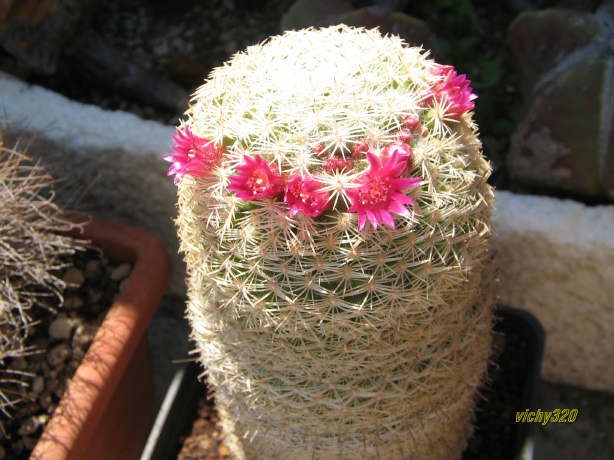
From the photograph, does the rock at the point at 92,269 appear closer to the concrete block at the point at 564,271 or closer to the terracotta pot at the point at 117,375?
the terracotta pot at the point at 117,375

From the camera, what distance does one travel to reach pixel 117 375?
4.18 ft

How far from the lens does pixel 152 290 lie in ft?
4.46

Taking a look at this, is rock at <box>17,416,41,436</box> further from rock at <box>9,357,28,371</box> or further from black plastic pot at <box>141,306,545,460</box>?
black plastic pot at <box>141,306,545,460</box>

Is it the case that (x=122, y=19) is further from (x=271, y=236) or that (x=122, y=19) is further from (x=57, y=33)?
(x=271, y=236)

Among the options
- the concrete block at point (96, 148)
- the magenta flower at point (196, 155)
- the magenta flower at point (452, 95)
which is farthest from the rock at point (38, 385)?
the magenta flower at point (452, 95)

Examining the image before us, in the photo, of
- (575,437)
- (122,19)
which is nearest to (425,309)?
(575,437)

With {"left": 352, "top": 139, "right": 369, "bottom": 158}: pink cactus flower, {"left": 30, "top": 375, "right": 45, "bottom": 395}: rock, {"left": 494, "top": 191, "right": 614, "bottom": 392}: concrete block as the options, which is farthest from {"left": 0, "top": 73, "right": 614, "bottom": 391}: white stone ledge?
{"left": 352, "top": 139, "right": 369, "bottom": 158}: pink cactus flower

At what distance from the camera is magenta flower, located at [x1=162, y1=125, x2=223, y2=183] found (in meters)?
0.86

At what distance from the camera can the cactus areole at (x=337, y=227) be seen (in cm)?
81

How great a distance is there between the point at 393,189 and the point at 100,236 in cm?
84

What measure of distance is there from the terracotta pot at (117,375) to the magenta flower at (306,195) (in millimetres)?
640

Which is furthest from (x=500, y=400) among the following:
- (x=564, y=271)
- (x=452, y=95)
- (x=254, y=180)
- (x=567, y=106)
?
(x=254, y=180)

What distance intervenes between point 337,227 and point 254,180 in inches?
4.4

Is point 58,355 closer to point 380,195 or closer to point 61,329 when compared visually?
point 61,329
